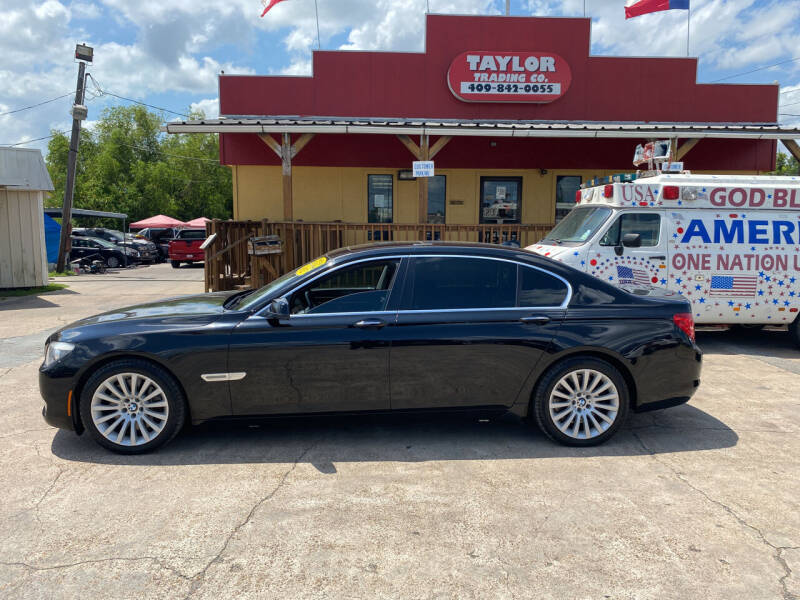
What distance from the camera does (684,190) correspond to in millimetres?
7719

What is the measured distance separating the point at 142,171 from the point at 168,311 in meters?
45.2

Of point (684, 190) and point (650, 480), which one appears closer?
point (650, 480)

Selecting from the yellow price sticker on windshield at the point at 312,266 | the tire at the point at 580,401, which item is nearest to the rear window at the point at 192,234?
the yellow price sticker on windshield at the point at 312,266

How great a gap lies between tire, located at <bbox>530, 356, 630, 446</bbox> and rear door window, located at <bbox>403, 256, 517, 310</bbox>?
67 cm

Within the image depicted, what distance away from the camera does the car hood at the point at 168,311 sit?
4.56 meters

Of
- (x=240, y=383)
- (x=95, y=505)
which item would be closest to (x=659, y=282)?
(x=240, y=383)

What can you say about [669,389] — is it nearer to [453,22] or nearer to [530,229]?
[530,229]

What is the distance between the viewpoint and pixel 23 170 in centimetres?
1462

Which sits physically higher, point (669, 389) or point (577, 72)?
point (577, 72)

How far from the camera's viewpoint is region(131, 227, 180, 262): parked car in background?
3031 cm

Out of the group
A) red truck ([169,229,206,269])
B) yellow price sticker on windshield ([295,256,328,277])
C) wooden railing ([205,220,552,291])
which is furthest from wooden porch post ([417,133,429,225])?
red truck ([169,229,206,269])

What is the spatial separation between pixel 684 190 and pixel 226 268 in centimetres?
897

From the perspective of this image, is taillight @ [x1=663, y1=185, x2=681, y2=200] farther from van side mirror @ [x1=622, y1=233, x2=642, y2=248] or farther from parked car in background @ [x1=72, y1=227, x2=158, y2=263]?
parked car in background @ [x1=72, y1=227, x2=158, y2=263]

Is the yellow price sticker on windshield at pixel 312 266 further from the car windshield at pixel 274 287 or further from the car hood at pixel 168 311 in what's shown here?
the car hood at pixel 168 311
